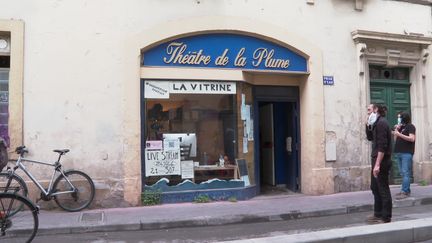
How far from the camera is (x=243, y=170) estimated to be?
1055 centimetres

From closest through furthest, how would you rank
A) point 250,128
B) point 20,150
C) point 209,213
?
point 20,150, point 209,213, point 250,128

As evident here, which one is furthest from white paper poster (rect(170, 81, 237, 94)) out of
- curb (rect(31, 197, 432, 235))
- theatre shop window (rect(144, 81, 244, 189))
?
curb (rect(31, 197, 432, 235))

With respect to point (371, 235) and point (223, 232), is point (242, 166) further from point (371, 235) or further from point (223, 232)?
point (371, 235)

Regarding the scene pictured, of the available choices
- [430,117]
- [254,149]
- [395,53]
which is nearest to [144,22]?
[254,149]

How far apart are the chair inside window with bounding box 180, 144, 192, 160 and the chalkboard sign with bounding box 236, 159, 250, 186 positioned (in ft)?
3.47

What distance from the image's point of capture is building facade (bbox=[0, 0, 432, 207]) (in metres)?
9.20

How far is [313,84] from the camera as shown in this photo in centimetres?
1101

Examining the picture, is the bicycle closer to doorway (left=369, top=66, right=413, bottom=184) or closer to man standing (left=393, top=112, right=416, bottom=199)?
man standing (left=393, top=112, right=416, bottom=199)

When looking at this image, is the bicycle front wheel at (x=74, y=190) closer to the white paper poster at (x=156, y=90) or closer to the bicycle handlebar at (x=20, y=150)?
the bicycle handlebar at (x=20, y=150)

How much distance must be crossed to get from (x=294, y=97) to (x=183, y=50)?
2.90 m

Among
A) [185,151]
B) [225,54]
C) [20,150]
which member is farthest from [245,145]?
[20,150]

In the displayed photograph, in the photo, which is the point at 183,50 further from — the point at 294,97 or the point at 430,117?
the point at 430,117

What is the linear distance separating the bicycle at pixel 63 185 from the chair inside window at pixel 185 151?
6.49 feet

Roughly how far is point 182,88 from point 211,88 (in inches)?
24.2
